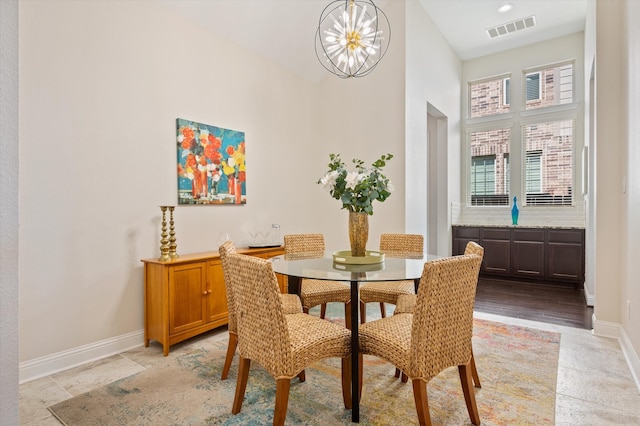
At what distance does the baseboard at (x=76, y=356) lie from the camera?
2385 mm

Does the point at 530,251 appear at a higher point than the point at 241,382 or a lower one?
higher

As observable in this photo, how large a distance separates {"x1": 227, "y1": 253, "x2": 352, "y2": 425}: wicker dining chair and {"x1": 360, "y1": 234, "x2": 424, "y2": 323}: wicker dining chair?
866mm

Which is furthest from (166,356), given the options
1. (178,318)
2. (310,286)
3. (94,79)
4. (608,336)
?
(608,336)

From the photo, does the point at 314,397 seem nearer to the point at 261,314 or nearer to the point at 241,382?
the point at 241,382

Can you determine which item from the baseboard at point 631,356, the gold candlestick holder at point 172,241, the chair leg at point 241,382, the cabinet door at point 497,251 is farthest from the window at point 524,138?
the chair leg at point 241,382

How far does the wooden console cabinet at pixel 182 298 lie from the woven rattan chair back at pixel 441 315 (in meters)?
1.99

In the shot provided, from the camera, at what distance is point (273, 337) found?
5.45 ft

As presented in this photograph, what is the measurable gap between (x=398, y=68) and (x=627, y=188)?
2.58 m

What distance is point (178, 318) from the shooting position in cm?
288

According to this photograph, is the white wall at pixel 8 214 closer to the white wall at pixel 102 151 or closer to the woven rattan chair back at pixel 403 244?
the white wall at pixel 102 151

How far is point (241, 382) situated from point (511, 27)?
580 cm

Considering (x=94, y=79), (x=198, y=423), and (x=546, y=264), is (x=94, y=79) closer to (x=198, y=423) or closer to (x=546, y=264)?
(x=198, y=423)

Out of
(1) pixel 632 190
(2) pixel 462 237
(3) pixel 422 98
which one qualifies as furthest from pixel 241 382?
(2) pixel 462 237

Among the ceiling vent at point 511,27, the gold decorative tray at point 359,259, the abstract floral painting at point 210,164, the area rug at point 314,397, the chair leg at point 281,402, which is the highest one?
the ceiling vent at point 511,27
